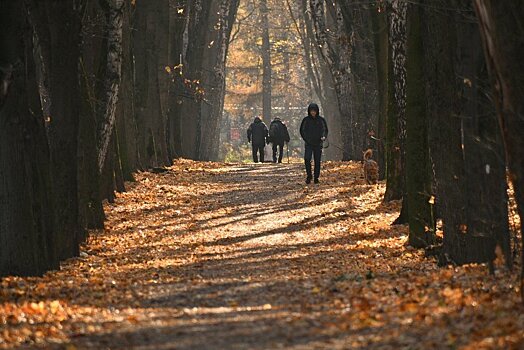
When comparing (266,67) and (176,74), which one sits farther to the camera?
(266,67)

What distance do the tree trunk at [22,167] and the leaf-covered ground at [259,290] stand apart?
0.37 m

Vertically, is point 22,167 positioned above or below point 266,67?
below

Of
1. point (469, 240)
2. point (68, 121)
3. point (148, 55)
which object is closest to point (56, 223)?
point (68, 121)

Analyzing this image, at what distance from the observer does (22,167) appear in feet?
44.6

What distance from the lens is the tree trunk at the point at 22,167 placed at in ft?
43.7

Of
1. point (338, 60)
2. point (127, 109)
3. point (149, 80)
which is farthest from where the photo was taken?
point (338, 60)

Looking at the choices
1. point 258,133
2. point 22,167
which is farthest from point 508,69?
point 258,133

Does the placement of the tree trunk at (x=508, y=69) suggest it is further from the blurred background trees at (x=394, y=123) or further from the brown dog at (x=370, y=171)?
the brown dog at (x=370, y=171)

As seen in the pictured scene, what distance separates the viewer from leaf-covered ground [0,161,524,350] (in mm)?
9320

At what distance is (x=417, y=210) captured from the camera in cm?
1627

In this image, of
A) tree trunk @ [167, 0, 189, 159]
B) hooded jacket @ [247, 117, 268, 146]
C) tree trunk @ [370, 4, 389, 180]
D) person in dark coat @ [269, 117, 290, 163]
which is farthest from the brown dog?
hooded jacket @ [247, 117, 268, 146]

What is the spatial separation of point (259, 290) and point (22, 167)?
3.12 metres

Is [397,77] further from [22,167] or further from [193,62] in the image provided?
[193,62]

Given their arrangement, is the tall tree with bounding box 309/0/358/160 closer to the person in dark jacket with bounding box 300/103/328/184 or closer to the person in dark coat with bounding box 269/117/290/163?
the person in dark coat with bounding box 269/117/290/163
